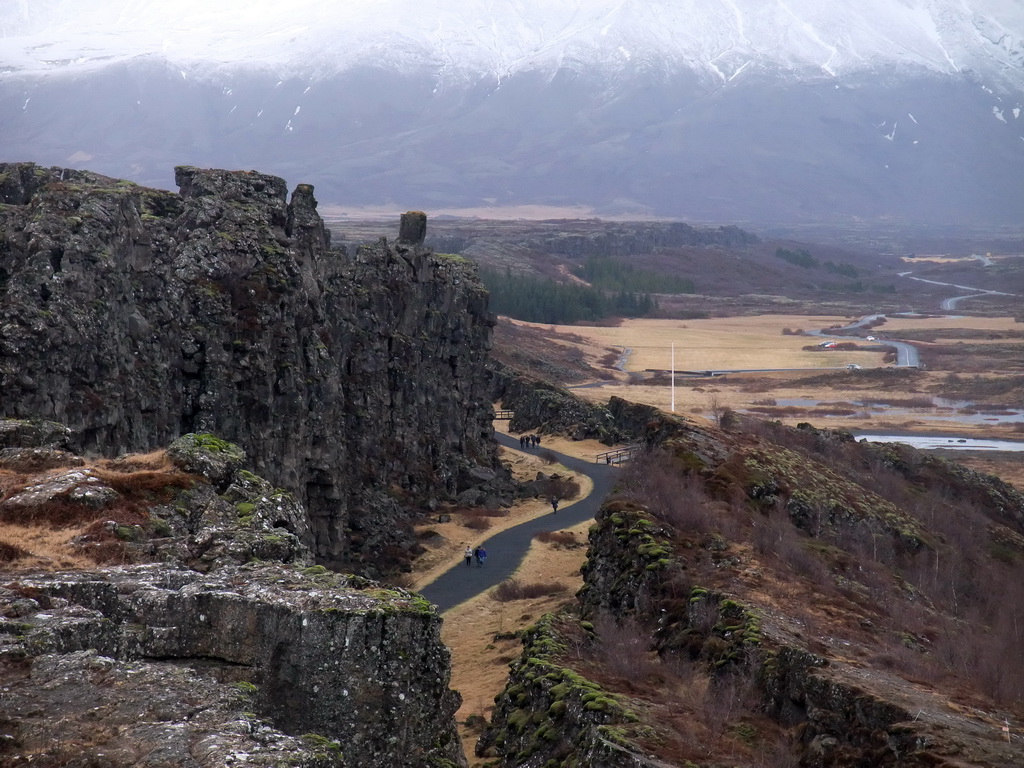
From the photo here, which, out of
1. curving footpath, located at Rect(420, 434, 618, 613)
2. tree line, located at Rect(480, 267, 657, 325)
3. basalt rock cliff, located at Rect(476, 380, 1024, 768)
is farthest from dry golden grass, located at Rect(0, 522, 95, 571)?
tree line, located at Rect(480, 267, 657, 325)

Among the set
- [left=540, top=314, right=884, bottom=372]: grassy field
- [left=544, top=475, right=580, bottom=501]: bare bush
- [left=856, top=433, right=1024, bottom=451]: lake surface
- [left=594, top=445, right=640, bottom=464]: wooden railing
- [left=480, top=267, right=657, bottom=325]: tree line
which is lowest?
[left=856, top=433, right=1024, bottom=451]: lake surface

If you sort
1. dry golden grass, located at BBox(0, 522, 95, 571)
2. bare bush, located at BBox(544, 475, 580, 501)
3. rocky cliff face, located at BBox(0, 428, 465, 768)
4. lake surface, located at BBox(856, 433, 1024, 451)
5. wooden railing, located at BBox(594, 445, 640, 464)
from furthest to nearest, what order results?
lake surface, located at BBox(856, 433, 1024, 451) < wooden railing, located at BBox(594, 445, 640, 464) < bare bush, located at BBox(544, 475, 580, 501) < dry golden grass, located at BBox(0, 522, 95, 571) < rocky cliff face, located at BBox(0, 428, 465, 768)

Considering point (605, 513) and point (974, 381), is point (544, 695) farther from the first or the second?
point (974, 381)

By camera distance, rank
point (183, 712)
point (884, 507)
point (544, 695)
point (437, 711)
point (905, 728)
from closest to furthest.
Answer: point (183, 712) → point (437, 711) → point (905, 728) → point (544, 695) → point (884, 507)

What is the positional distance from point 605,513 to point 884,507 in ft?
50.7

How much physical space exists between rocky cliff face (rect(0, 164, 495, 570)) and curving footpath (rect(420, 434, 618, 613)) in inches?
135

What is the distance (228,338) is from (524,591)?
48.6 feet

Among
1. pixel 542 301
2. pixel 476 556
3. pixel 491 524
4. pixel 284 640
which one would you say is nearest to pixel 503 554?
pixel 476 556

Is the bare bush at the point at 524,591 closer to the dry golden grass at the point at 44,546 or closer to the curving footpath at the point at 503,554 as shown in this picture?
the curving footpath at the point at 503,554

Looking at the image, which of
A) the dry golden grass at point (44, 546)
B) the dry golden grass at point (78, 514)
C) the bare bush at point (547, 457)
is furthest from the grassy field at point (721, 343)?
the dry golden grass at point (44, 546)

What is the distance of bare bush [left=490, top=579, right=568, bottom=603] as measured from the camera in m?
44.0

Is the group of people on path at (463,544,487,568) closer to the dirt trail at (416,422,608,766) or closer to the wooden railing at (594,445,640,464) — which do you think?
the dirt trail at (416,422,608,766)

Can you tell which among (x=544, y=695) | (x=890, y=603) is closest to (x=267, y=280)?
(x=544, y=695)

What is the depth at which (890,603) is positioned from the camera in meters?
34.1
